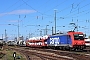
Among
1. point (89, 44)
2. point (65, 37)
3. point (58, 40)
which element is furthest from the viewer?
point (89, 44)

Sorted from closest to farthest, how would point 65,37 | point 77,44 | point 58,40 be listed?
point 77,44, point 65,37, point 58,40

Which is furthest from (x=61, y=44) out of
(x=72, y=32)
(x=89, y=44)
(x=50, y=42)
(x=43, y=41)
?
(x=89, y=44)

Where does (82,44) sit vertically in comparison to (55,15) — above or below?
below

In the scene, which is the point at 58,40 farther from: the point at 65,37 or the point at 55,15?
the point at 55,15

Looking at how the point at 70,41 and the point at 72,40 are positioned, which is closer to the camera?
the point at 72,40

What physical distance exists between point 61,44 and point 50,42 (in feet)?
31.9

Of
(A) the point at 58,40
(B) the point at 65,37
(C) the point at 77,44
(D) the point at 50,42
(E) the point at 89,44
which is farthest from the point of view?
(E) the point at 89,44

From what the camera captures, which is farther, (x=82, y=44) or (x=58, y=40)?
(x=58, y=40)

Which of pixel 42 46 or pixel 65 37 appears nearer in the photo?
A: pixel 65 37

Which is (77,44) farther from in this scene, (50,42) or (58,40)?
(50,42)

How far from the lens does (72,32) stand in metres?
43.3

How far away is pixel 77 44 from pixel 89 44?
3397 centimetres

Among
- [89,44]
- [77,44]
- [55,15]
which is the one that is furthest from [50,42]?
[89,44]

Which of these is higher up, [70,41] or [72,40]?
[72,40]
